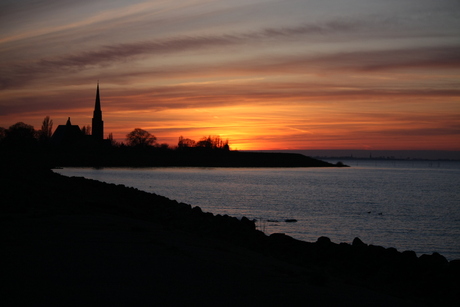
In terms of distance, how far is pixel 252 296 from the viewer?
7.36 meters

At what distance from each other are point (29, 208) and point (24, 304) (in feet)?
40.2

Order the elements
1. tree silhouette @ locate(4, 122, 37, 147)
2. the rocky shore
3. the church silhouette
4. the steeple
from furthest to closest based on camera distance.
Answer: the steeple < the church silhouette < tree silhouette @ locate(4, 122, 37, 147) < the rocky shore

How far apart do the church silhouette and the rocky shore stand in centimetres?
14118

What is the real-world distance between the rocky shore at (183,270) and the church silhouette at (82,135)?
14118 cm

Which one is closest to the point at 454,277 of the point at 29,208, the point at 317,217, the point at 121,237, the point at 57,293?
the point at 121,237

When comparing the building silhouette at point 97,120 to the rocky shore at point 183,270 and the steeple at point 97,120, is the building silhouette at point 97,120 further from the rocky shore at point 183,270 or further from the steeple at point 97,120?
the rocky shore at point 183,270

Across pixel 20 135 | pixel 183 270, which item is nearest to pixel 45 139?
pixel 20 135

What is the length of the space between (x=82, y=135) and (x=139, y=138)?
73.9ft

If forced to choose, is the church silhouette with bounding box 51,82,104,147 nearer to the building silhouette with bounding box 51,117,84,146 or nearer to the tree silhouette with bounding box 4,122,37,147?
the building silhouette with bounding box 51,117,84,146

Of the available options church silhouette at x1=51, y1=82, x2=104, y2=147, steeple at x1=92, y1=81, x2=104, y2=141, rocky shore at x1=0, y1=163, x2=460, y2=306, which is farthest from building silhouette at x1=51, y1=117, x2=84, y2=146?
rocky shore at x1=0, y1=163, x2=460, y2=306

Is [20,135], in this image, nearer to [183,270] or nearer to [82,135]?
[82,135]

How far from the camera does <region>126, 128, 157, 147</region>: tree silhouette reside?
159 m

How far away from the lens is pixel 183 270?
28.8 ft

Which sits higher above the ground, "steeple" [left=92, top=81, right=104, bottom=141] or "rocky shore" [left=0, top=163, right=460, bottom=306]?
"steeple" [left=92, top=81, right=104, bottom=141]
